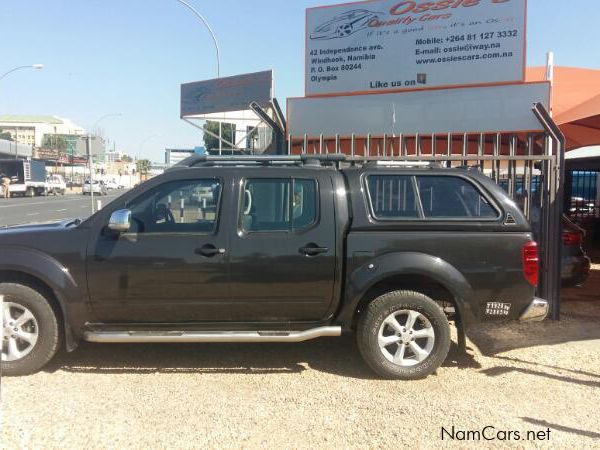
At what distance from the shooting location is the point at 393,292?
14.6ft

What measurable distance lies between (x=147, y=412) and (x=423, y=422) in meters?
1.94

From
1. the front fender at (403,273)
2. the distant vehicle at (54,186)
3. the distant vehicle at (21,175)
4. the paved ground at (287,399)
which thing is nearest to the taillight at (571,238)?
the paved ground at (287,399)

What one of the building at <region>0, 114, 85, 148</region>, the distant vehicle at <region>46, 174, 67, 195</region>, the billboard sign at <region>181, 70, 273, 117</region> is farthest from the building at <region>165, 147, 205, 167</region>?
the building at <region>0, 114, 85, 148</region>

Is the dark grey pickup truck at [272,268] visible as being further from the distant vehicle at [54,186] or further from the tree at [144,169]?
the distant vehicle at [54,186]

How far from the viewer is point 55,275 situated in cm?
426

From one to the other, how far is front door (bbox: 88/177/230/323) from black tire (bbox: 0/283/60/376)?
37cm

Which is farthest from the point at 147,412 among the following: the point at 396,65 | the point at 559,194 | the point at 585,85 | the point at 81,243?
the point at 585,85

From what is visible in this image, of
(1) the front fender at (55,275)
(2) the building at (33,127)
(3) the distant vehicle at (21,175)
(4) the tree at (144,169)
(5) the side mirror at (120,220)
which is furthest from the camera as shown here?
(2) the building at (33,127)

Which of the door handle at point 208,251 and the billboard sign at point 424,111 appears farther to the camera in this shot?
the billboard sign at point 424,111

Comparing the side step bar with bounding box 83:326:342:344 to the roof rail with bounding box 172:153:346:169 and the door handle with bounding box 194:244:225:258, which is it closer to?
the door handle with bounding box 194:244:225:258

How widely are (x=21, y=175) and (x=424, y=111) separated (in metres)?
→ 44.6

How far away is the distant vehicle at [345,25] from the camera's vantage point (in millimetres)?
9242

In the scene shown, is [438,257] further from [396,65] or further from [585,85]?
[585,85]

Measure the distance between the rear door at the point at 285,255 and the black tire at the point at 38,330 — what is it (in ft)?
4.87
